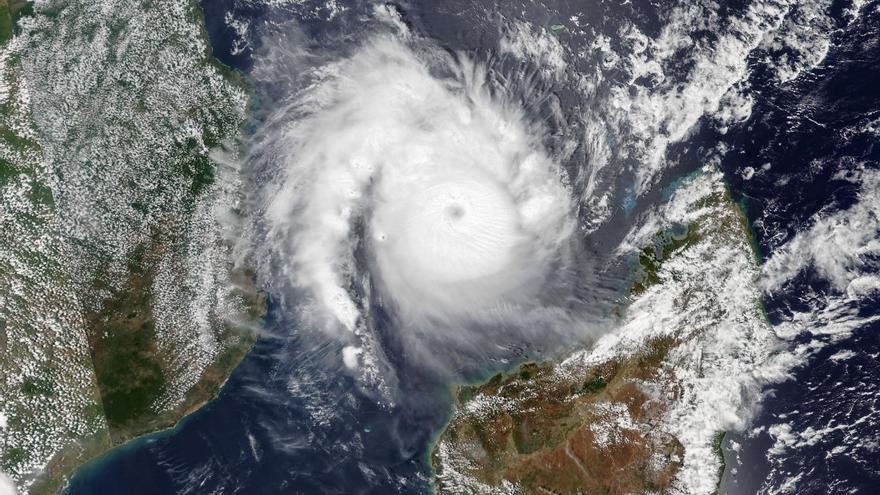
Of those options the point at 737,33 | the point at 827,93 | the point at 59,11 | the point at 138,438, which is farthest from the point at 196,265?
the point at 827,93

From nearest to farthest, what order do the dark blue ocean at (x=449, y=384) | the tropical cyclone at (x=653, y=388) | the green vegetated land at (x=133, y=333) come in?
the dark blue ocean at (x=449, y=384) → the green vegetated land at (x=133, y=333) → the tropical cyclone at (x=653, y=388)

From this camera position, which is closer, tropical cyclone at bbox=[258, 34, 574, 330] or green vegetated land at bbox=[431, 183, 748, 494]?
tropical cyclone at bbox=[258, 34, 574, 330]

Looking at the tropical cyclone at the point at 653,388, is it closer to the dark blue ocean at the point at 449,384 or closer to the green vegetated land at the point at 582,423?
the green vegetated land at the point at 582,423

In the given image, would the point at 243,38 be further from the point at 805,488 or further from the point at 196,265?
the point at 805,488

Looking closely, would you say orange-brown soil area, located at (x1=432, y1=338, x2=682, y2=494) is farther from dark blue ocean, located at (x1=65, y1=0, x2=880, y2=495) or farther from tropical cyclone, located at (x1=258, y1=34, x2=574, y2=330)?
tropical cyclone, located at (x1=258, y1=34, x2=574, y2=330)

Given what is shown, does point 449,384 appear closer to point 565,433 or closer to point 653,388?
point 565,433

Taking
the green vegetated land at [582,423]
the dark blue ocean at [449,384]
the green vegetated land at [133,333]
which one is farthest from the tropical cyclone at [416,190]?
the green vegetated land at [582,423]

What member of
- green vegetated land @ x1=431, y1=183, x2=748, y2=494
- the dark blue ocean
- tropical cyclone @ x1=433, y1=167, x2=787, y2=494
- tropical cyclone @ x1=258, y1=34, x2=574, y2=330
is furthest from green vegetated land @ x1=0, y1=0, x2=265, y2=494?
tropical cyclone @ x1=433, y1=167, x2=787, y2=494
